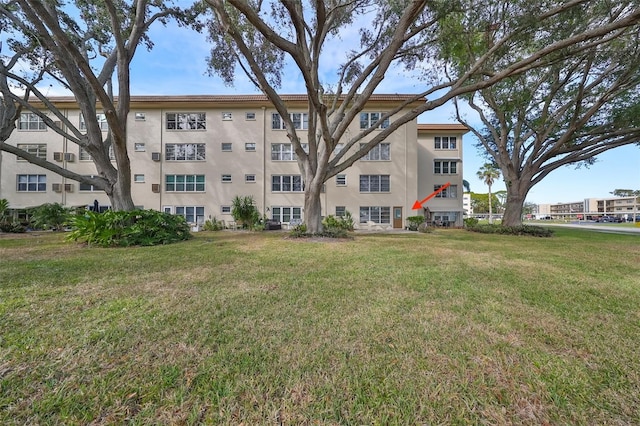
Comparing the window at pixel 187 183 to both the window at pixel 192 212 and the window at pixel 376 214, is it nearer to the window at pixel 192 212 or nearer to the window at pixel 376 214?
the window at pixel 192 212

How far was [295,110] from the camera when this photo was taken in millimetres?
21141

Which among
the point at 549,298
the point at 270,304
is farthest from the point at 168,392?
the point at 549,298

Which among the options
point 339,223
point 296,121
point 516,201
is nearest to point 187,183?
point 296,121

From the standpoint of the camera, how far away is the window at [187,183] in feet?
68.9

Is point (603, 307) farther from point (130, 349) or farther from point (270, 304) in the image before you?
point (130, 349)

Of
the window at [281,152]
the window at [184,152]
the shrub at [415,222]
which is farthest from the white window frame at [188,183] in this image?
the shrub at [415,222]

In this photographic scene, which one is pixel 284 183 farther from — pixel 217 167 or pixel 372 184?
pixel 372 184

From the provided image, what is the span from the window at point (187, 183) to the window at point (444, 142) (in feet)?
68.5

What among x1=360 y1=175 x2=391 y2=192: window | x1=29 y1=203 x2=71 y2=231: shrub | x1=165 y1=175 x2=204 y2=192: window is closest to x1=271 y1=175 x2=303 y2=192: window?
x1=360 y1=175 x2=391 y2=192: window

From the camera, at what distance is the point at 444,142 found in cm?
2406

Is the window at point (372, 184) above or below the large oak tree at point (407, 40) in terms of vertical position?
below

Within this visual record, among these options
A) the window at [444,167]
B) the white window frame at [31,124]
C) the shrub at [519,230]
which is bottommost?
the shrub at [519,230]

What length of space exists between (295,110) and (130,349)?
21021 millimetres

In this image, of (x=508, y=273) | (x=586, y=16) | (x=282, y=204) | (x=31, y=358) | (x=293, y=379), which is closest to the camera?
(x=293, y=379)
